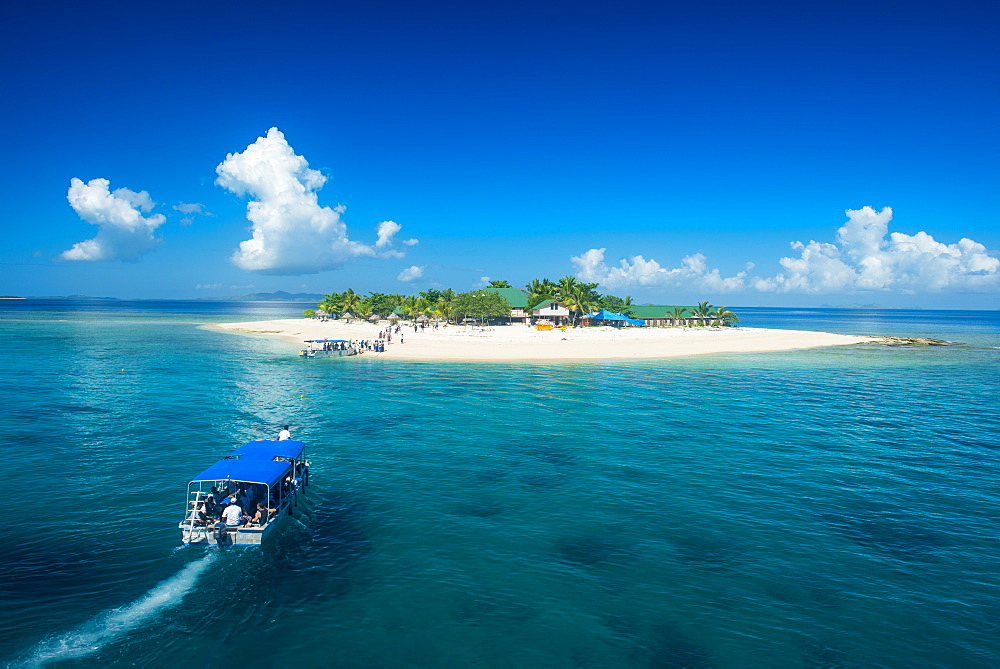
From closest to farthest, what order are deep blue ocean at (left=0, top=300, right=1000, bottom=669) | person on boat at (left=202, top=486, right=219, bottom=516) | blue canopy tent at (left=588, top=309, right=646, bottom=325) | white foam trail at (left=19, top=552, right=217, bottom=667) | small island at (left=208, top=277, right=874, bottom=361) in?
1. white foam trail at (left=19, top=552, right=217, bottom=667)
2. deep blue ocean at (left=0, top=300, right=1000, bottom=669)
3. person on boat at (left=202, top=486, right=219, bottom=516)
4. small island at (left=208, top=277, right=874, bottom=361)
5. blue canopy tent at (left=588, top=309, right=646, bottom=325)

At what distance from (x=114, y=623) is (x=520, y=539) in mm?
11786

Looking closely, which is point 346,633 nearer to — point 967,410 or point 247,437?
point 247,437

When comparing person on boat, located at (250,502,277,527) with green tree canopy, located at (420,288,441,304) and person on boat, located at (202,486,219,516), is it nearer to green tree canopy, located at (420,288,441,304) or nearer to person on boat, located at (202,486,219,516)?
person on boat, located at (202,486,219,516)

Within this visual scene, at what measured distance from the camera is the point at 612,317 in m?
114

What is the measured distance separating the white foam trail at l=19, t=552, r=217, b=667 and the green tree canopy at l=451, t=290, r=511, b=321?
92.7 meters

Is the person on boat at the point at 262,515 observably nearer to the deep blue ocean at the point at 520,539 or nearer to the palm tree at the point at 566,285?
→ the deep blue ocean at the point at 520,539

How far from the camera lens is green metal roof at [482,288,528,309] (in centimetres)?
12069

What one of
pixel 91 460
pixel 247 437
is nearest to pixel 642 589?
pixel 247 437

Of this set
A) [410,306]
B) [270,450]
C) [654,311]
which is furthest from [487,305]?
[270,450]

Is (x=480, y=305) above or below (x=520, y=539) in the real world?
above

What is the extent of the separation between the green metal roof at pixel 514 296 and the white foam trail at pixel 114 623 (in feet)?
341

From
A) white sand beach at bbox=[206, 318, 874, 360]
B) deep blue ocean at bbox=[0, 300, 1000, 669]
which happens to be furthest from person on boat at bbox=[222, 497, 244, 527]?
white sand beach at bbox=[206, 318, 874, 360]

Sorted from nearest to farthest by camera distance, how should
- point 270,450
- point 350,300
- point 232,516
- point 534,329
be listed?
point 232,516 → point 270,450 → point 534,329 → point 350,300

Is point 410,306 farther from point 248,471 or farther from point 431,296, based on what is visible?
point 248,471
